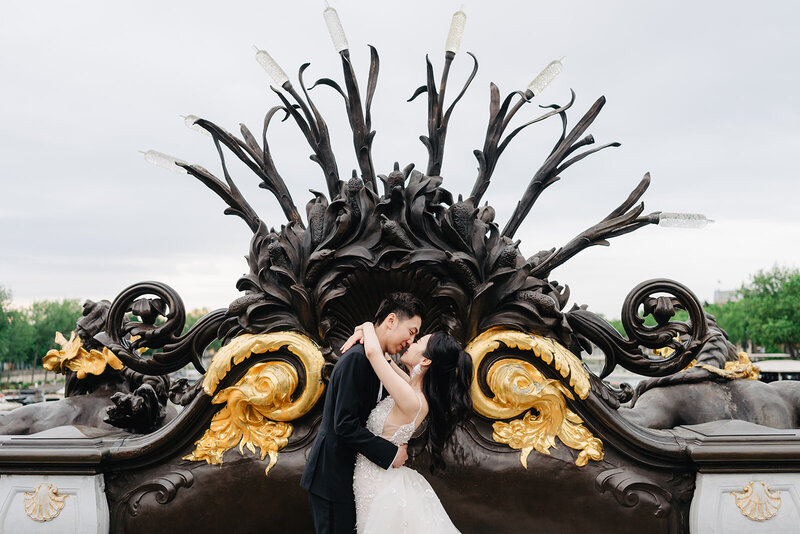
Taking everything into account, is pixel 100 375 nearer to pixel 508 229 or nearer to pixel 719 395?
pixel 508 229

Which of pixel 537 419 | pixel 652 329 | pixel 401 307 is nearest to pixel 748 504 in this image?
pixel 652 329

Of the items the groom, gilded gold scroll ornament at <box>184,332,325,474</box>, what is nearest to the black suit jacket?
the groom

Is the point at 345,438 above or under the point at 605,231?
under

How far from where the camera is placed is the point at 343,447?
7.50 ft

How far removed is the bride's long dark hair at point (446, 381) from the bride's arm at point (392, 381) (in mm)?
134

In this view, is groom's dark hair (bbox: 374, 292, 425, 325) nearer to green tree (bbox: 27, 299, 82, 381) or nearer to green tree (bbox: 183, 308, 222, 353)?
green tree (bbox: 183, 308, 222, 353)

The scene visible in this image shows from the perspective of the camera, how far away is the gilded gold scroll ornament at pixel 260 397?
2.78 metres

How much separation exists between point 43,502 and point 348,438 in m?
1.62

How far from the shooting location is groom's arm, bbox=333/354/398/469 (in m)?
2.19

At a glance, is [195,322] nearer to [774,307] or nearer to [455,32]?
[455,32]

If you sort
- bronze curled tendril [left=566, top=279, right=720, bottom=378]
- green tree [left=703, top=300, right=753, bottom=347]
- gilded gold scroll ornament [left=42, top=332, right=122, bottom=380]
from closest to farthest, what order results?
bronze curled tendril [left=566, top=279, right=720, bottom=378] → gilded gold scroll ornament [left=42, top=332, right=122, bottom=380] → green tree [left=703, top=300, right=753, bottom=347]

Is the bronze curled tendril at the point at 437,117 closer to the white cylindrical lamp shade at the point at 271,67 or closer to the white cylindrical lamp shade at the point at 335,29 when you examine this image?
the white cylindrical lamp shade at the point at 335,29

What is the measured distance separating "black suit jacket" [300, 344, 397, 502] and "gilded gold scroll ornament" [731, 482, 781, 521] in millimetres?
1578

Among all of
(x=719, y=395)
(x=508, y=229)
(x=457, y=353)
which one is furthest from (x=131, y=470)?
(x=719, y=395)
